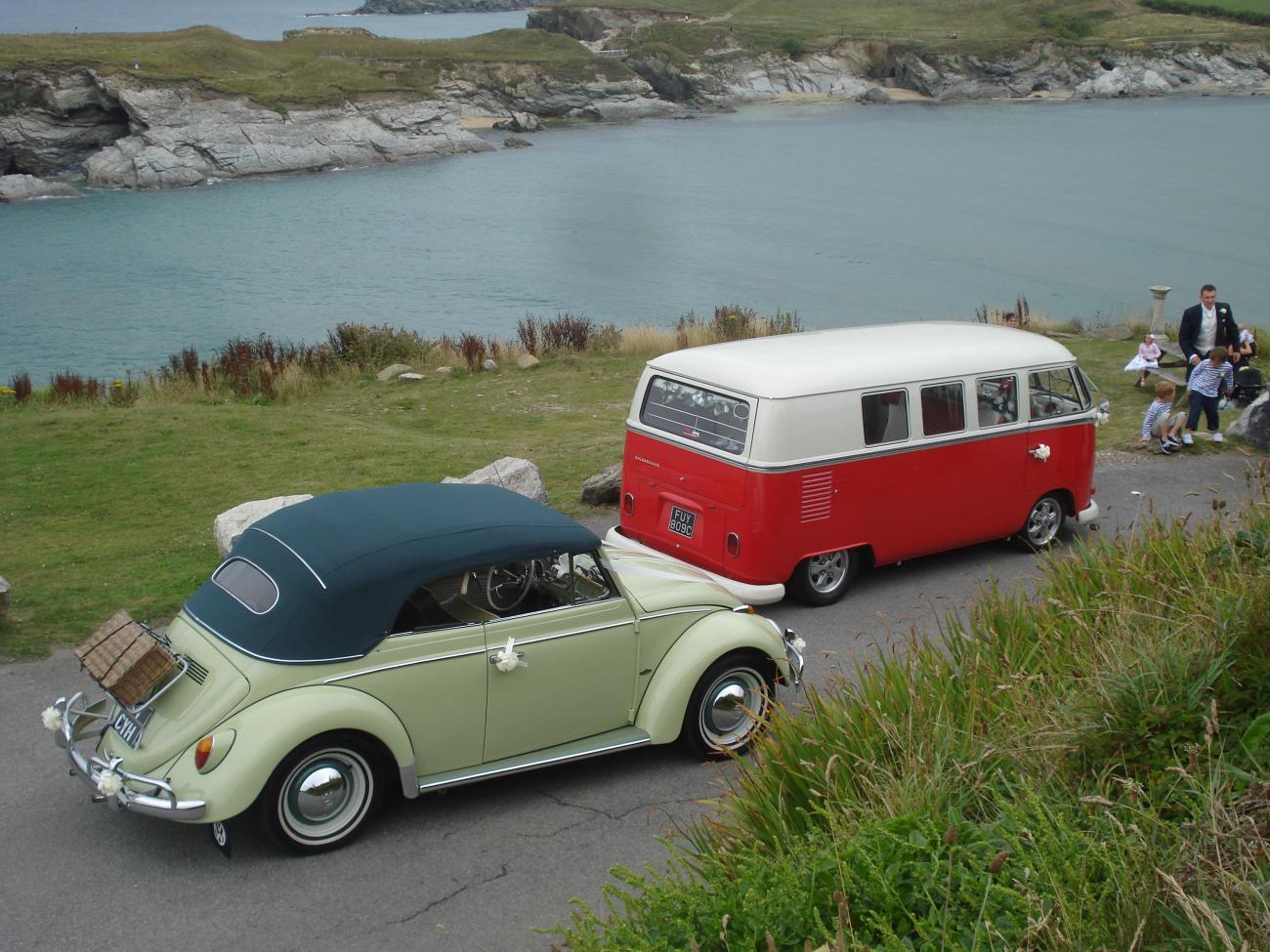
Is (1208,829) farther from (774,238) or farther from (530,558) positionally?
(774,238)

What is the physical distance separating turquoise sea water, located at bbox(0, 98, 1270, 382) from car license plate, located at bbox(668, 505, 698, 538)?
27786mm

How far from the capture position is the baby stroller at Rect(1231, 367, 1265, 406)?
57.6 ft

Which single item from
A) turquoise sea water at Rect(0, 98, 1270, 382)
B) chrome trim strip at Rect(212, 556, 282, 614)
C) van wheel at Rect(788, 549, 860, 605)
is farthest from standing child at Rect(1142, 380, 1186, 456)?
turquoise sea water at Rect(0, 98, 1270, 382)

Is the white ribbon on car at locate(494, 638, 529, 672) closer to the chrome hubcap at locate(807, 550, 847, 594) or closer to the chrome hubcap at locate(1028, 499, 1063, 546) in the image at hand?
the chrome hubcap at locate(807, 550, 847, 594)

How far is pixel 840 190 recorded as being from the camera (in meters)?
68.0

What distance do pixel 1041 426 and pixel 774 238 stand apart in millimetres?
44247

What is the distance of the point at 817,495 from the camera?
32.5 ft

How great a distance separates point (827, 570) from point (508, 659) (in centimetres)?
434

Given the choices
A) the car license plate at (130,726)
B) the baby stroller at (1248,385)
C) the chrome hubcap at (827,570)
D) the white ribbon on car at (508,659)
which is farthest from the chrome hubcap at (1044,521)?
the car license plate at (130,726)

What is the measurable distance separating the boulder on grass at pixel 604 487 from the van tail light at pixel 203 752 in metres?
7.22

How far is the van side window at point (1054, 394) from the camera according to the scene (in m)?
11.4

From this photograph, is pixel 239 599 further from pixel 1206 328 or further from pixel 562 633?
pixel 1206 328

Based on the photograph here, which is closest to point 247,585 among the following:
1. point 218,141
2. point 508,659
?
point 508,659

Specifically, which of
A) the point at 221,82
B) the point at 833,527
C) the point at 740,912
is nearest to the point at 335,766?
the point at 740,912
